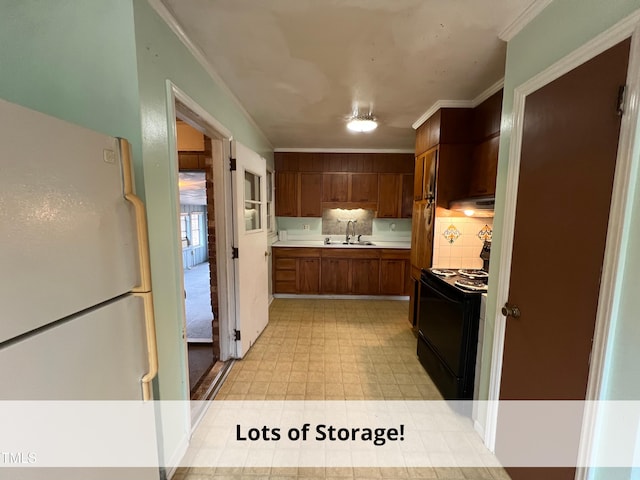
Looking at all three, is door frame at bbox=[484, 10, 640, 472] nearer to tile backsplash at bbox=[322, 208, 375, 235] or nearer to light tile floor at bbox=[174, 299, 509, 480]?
light tile floor at bbox=[174, 299, 509, 480]

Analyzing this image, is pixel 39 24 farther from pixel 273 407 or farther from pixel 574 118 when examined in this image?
pixel 273 407

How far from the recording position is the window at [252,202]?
2682 millimetres

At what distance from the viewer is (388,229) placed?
484 centimetres

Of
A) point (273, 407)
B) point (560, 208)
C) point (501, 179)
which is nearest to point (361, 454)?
point (273, 407)

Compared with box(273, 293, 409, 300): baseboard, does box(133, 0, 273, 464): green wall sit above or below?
above

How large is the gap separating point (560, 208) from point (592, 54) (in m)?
0.59

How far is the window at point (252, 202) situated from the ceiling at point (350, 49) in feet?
2.31

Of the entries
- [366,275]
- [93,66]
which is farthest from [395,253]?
[93,66]

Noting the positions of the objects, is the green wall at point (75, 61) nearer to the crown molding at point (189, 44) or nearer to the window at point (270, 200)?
the crown molding at point (189, 44)

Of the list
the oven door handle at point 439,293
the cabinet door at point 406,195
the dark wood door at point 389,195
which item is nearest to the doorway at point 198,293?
the oven door handle at point 439,293

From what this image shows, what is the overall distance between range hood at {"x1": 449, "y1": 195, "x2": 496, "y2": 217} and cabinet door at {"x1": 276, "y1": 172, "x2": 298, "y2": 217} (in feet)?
8.48

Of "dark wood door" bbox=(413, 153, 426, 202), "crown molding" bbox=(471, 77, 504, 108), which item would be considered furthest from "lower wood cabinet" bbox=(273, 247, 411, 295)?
"crown molding" bbox=(471, 77, 504, 108)

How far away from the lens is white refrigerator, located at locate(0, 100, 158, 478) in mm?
614

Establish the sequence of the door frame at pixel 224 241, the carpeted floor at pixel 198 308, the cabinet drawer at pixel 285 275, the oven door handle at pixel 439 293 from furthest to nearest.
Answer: the cabinet drawer at pixel 285 275, the carpeted floor at pixel 198 308, the door frame at pixel 224 241, the oven door handle at pixel 439 293
